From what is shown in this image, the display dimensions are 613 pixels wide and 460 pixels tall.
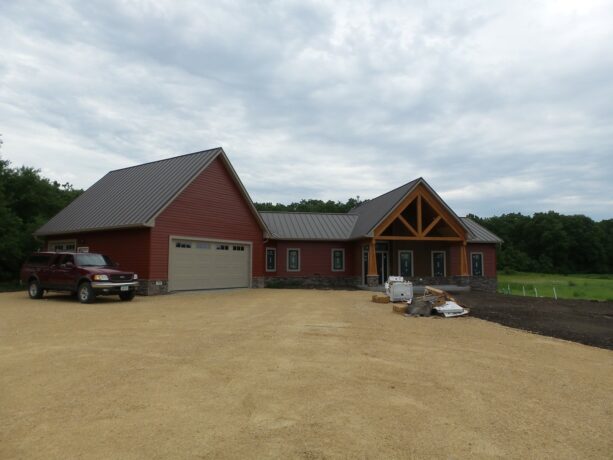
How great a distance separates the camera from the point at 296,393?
17.9ft

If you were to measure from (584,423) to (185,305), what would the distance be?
12528mm

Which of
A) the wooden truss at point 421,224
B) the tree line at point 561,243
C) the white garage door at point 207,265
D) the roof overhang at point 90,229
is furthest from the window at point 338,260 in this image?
the tree line at point 561,243

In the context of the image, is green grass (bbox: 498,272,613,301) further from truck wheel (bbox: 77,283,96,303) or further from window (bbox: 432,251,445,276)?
truck wheel (bbox: 77,283,96,303)

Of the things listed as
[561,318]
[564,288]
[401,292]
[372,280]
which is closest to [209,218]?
[372,280]

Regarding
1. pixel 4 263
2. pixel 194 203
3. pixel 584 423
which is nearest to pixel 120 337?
pixel 584 423

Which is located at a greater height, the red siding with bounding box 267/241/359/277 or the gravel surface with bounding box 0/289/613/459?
the red siding with bounding box 267/241/359/277

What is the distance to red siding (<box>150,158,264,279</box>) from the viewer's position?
19.0m

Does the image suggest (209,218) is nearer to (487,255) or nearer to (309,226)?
(309,226)

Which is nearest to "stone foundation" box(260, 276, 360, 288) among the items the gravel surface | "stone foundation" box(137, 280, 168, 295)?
"stone foundation" box(137, 280, 168, 295)

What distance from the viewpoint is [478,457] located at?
12.6ft

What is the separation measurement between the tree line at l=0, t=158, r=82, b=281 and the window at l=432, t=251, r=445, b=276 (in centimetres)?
2369

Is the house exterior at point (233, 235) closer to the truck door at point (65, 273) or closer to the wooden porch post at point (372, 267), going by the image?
the wooden porch post at point (372, 267)

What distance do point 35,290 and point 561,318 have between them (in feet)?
59.8

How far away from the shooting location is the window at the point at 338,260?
28906 mm
